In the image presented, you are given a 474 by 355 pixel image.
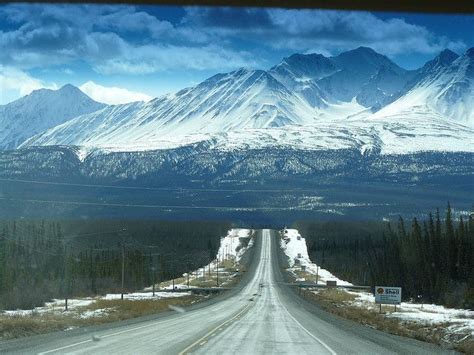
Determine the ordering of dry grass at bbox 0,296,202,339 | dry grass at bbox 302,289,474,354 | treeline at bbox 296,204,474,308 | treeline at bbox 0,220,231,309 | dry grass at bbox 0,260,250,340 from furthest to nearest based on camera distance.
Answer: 1. treeline at bbox 0,220,231,309
2. treeline at bbox 296,204,474,308
3. dry grass at bbox 0,260,250,340
4. dry grass at bbox 0,296,202,339
5. dry grass at bbox 302,289,474,354

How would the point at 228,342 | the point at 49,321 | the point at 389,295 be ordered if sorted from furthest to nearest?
1. the point at 389,295
2. the point at 49,321
3. the point at 228,342

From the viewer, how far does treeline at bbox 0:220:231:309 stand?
79125mm

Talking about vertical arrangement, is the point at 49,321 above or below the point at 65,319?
above

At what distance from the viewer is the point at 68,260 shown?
8812 centimetres

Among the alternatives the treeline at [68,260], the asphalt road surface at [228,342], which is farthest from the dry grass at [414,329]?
the treeline at [68,260]

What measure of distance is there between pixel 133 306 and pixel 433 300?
91.6 feet

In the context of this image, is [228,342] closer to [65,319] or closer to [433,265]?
[65,319]

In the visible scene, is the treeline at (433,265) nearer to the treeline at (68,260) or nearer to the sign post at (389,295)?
the sign post at (389,295)

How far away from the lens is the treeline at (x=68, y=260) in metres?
79.1

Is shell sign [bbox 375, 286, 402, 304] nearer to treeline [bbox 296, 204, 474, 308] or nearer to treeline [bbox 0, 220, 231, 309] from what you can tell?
treeline [bbox 296, 204, 474, 308]

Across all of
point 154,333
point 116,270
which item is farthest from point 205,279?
point 154,333

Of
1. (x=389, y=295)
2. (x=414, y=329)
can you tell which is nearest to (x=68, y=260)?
(x=389, y=295)

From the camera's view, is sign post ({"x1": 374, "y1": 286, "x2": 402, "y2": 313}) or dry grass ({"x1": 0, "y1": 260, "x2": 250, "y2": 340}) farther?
sign post ({"x1": 374, "y1": 286, "x2": 402, "y2": 313})

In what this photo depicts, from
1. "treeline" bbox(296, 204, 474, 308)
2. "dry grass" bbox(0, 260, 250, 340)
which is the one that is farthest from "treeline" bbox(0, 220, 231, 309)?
"treeline" bbox(296, 204, 474, 308)
